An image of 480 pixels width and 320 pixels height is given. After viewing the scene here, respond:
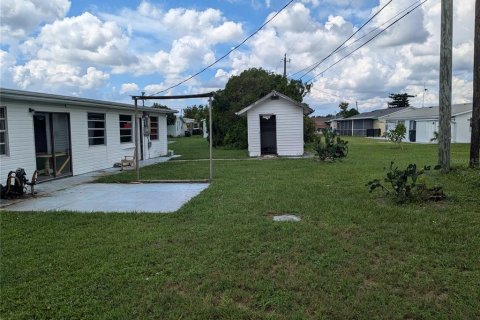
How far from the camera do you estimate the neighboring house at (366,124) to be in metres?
48.3

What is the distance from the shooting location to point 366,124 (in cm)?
5231

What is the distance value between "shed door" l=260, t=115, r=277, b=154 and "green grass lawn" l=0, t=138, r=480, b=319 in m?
13.3

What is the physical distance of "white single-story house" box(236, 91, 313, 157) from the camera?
61.2ft

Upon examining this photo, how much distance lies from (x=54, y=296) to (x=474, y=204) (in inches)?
252

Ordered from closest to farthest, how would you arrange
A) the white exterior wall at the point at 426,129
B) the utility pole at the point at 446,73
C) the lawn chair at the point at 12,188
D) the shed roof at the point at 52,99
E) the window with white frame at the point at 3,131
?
1. the lawn chair at the point at 12,188
2. the shed roof at the point at 52,99
3. the window with white frame at the point at 3,131
4. the utility pole at the point at 446,73
5. the white exterior wall at the point at 426,129

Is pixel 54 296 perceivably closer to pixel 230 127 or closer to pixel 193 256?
pixel 193 256

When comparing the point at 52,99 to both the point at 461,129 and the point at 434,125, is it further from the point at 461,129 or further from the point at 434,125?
the point at 461,129

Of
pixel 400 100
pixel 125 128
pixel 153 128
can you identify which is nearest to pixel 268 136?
pixel 153 128

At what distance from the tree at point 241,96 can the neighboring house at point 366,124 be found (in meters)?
22.6

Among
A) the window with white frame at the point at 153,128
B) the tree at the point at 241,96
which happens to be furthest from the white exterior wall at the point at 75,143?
the tree at the point at 241,96

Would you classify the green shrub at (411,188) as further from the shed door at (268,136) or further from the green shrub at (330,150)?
the shed door at (268,136)

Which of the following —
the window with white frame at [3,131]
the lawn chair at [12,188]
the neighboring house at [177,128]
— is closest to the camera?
the lawn chair at [12,188]

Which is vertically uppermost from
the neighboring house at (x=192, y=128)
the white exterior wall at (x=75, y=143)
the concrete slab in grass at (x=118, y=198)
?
the neighboring house at (x=192, y=128)

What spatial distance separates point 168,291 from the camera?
3.51 m
